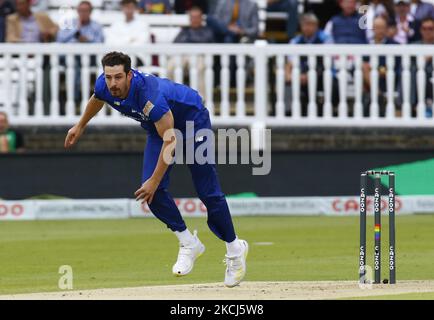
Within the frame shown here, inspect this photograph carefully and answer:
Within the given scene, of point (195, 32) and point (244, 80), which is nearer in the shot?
point (244, 80)

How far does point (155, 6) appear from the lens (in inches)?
762

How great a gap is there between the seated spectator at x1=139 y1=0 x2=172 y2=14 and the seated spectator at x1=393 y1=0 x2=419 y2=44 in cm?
331

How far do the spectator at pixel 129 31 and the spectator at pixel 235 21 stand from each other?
888mm

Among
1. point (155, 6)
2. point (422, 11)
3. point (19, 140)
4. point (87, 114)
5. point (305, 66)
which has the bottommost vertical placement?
point (19, 140)

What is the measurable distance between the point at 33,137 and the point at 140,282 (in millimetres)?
7024

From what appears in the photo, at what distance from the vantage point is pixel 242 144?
1705 cm

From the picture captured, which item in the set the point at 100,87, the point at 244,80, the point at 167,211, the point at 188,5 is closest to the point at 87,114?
the point at 100,87

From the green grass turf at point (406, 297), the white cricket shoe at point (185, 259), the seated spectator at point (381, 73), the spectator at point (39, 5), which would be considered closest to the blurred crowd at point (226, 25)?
the seated spectator at point (381, 73)

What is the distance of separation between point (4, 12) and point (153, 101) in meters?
8.85

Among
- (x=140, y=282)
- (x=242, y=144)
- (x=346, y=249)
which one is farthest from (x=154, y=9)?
(x=140, y=282)

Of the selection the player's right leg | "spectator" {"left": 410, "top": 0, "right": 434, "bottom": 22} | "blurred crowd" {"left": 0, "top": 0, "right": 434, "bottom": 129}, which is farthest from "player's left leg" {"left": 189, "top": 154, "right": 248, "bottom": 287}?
"spectator" {"left": 410, "top": 0, "right": 434, "bottom": 22}

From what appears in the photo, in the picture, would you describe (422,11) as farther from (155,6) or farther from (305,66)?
(155,6)

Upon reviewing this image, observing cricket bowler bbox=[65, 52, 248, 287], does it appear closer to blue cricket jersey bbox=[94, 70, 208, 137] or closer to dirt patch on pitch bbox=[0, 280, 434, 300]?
blue cricket jersey bbox=[94, 70, 208, 137]

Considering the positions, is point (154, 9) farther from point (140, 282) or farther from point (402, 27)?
point (140, 282)
